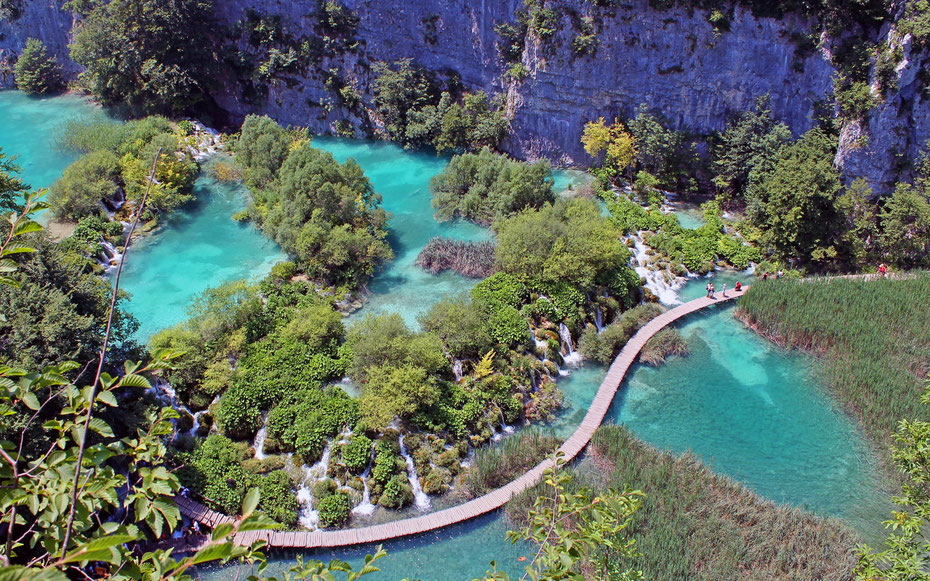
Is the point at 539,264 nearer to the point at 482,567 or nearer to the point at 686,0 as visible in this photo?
the point at 482,567

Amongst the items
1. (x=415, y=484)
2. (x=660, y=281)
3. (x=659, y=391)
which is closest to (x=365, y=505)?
(x=415, y=484)

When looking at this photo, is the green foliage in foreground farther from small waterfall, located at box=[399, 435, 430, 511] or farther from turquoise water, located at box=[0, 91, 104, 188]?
turquoise water, located at box=[0, 91, 104, 188]

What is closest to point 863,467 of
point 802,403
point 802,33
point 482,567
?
point 802,403

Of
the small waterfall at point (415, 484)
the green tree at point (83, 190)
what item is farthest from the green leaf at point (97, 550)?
→ the green tree at point (83, 190)

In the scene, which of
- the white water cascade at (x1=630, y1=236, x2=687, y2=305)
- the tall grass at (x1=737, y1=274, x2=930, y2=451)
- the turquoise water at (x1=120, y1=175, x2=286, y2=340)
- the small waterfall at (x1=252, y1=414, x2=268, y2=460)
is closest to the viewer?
the small waterfall at (x1=252, y1=414, x2=268, y2=460)

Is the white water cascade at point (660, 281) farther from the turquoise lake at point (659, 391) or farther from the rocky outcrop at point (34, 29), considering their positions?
the rocky outcrop at point (34, 29)

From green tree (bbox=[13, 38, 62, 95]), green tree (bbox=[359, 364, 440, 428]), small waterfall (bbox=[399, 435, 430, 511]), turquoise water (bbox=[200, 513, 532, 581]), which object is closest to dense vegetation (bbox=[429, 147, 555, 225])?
green tree (bbox=[359, 364, 440, 428])
